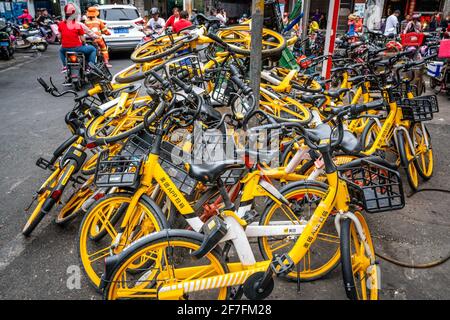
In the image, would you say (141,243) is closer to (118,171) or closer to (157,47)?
(118,171)

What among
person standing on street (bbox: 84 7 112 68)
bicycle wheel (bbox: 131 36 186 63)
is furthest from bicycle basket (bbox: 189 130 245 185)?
person standing on street (bbox: 84 7 112 68)

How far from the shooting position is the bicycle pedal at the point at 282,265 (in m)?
2.17

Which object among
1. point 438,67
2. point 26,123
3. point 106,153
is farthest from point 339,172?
point 438,67

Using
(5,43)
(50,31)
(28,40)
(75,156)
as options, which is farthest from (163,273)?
(50,31)

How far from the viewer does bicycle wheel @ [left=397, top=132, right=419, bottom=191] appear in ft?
12.5

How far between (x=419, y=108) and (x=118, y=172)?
3351mm

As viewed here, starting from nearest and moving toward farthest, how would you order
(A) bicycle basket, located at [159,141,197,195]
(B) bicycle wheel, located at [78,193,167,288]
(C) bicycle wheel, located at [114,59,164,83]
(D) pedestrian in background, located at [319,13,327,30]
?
(B) bicycle wheel, located at [78,193,167,288]
(A) bicycle basket, located at [159,141,197,195]
(C) bicycle wheel, located at [114,59,164,83]
(D) pedestrian in background, located at [319,13,327,30]

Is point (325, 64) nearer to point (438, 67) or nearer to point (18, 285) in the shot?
point (438, 67)

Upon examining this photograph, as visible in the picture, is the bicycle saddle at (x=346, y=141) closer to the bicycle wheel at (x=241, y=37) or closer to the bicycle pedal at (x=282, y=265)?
the bicycle pedal at (x=282, y=265)

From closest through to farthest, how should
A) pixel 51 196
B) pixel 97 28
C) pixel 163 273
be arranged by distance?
pixel 163 273 → pixel 51 196 → pixel 97 28

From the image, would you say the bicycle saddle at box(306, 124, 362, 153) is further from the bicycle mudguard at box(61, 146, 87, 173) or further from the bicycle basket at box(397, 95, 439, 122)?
the bicycle mudguard at box(61, 146, 87, 173)

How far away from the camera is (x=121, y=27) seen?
1269 cm

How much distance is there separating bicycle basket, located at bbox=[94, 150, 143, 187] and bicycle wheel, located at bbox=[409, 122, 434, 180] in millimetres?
3289

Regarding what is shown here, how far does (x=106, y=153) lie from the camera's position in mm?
2945
